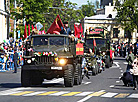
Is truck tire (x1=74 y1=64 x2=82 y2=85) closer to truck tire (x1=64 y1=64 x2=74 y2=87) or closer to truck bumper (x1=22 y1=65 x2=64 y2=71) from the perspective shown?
truck tire (x1=64 y1=64 x2=74 y2=87)

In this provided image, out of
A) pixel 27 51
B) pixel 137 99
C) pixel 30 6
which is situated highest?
pixel 30 6

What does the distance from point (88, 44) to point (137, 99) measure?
2439cm

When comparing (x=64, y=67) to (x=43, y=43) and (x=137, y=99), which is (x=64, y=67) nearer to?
(x=43, y=43)

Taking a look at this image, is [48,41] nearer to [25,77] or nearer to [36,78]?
[36,78]

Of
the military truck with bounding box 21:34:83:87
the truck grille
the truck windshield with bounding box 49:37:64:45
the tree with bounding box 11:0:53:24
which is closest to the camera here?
the military truck with bounding box 21:34:83:87

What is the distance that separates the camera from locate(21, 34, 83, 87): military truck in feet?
63.3

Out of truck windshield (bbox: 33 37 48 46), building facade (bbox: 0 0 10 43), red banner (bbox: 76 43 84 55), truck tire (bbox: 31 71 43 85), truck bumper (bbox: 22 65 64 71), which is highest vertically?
building facade (bbox: 0 0 10 43)

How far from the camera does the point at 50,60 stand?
1952 centimetres

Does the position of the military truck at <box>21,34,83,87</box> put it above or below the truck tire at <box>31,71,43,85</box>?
above

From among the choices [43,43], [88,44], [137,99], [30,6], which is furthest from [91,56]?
[30,6]

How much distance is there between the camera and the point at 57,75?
65.3 ft

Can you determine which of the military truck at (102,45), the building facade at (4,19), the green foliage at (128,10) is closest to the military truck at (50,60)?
the military truck at (102,45)

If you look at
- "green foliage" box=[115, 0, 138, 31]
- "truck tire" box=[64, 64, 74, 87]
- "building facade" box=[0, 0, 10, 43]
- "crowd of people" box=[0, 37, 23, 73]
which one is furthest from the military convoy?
"green foliage" box=[115, 0, 138, 31]

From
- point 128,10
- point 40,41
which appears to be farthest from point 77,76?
point 128,10
